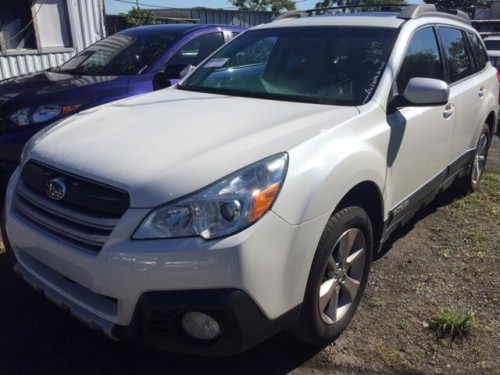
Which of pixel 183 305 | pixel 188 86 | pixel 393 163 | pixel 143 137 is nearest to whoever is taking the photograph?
pixel 183 305

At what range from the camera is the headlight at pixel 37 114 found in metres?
4.07

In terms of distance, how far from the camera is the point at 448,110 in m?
3.55

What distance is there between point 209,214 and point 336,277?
0.91 meters

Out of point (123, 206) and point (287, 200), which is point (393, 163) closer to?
point (287, 200)

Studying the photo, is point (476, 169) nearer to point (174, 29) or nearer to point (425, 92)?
point (425, 92)

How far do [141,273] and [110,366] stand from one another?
0.81 metres

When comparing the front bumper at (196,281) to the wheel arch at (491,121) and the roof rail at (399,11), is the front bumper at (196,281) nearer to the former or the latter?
the roof rail at (399,11)

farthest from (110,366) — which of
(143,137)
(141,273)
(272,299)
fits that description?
(143,137)

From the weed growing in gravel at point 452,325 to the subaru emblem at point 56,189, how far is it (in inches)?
84.6

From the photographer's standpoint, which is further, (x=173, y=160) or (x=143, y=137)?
(x=143, y=137)

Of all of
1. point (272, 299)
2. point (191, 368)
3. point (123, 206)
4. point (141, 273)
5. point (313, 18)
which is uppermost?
point (313, 18)

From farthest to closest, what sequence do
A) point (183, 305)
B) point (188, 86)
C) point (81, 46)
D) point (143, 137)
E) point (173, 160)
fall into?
1. point (81, 46)
2. point (188, 86)
3. point (143, 137)
4. point (173, 160)
5. point (183, 305)

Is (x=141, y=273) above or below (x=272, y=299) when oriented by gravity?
above

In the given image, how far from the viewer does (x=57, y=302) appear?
2242mm
